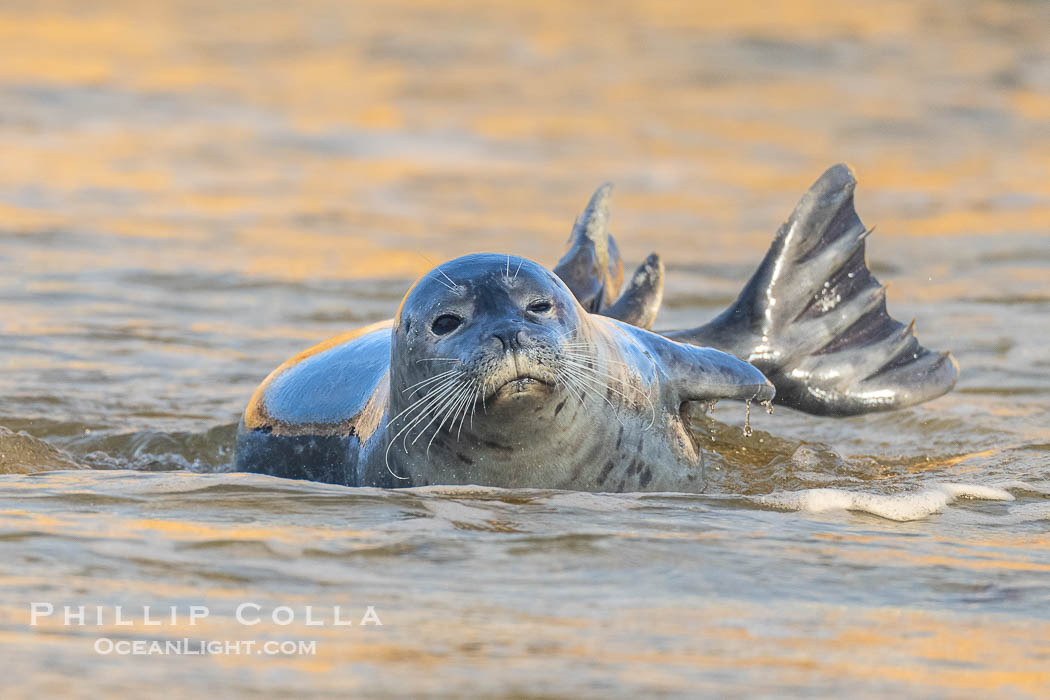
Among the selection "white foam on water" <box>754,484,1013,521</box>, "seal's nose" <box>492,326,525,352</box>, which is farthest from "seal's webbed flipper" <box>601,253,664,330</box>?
"seal's nose" <box>492,326,525,352</box>

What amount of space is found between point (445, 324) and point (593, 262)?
2212 mm

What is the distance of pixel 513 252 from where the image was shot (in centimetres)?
1157

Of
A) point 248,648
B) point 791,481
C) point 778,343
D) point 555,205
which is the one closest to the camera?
point 248,648

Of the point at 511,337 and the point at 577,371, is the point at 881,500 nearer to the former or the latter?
the point at 577,371

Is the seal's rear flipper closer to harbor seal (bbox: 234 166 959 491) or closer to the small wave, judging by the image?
harbor seal (bbox: 234 166 959 491)

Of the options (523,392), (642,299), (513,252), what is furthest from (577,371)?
(513,252)

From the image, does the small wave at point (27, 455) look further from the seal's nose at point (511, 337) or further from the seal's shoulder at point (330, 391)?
the seal's nose at point (511, 337)

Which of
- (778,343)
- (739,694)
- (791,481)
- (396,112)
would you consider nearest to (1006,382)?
(778,343)

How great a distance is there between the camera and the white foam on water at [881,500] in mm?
4969

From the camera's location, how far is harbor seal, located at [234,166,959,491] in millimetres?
4805

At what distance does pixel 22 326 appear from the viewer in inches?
359

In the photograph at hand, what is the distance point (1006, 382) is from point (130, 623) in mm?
5352

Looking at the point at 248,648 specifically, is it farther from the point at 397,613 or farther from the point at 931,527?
the point at 931,527

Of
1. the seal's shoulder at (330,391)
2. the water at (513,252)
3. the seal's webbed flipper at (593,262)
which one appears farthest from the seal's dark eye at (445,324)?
the seal's webbed flipper at (593,262)
